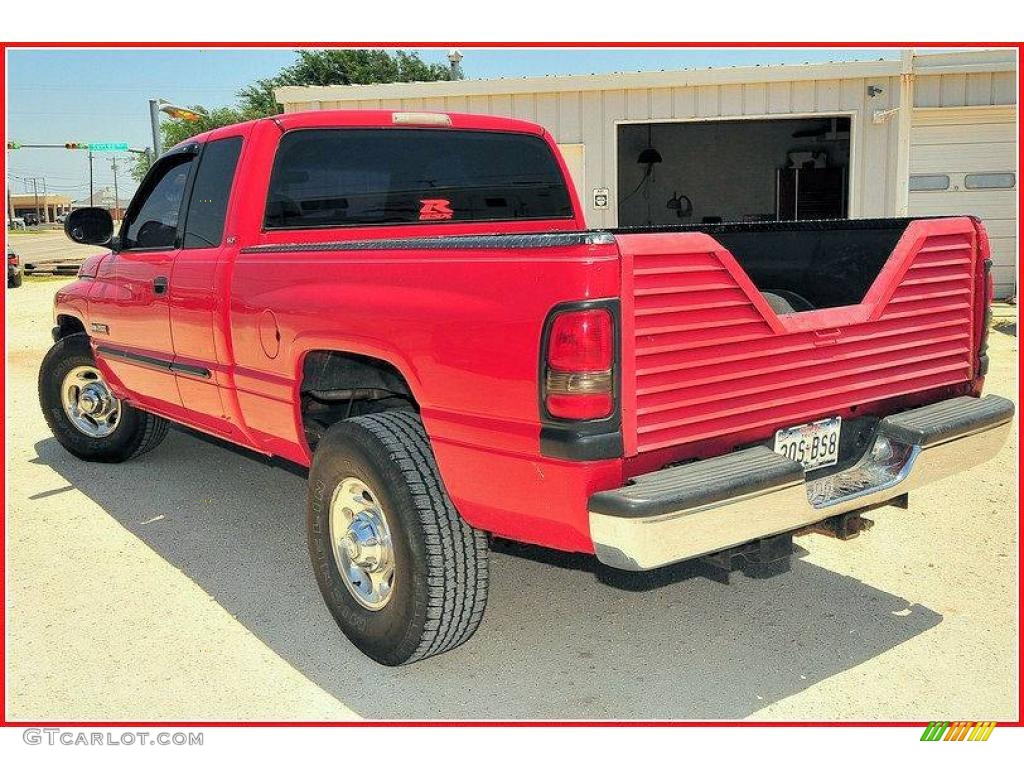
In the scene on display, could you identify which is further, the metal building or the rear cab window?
the metal building

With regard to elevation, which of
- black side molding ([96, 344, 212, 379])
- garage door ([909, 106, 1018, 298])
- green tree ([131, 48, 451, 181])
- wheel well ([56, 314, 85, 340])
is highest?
green tree ([131, 48, 451, 181])

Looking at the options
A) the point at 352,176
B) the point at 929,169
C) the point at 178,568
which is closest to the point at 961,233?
the point at 352,176

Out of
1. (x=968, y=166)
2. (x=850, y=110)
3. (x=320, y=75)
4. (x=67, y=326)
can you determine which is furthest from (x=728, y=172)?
(x=320, y=75)

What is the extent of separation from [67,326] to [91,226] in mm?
1225

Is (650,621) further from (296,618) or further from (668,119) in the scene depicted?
(668,119)

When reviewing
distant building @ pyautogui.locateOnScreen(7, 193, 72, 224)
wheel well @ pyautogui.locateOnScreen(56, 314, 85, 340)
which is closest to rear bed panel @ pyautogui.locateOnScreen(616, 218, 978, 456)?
wheel well @ pyautogui.locateOnScreen(56, 314, 85, 340)

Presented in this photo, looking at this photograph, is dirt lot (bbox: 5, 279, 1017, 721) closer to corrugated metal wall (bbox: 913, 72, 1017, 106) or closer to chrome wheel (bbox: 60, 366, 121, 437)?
chrome wheel (bbox: 60, 366, 121, 437)

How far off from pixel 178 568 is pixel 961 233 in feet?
11.8

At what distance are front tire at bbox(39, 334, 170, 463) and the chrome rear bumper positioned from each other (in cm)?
421

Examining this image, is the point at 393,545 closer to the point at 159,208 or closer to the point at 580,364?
the point at 580,364

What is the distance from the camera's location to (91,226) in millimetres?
5363

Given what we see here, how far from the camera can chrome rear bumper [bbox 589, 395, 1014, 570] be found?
259 cm

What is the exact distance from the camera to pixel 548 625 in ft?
12.1

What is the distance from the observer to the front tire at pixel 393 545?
10.2 ft
